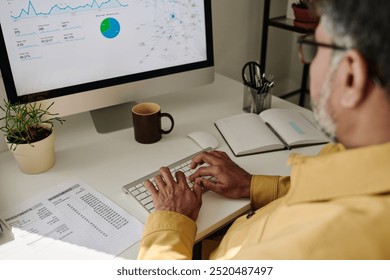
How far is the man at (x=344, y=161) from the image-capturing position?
521 millimetres

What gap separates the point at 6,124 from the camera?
3.23 ft

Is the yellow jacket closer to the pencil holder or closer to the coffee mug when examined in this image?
the coffee mug

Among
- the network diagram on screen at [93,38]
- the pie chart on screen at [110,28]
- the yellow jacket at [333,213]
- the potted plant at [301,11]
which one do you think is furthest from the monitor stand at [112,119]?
the potted plant at [301,11]

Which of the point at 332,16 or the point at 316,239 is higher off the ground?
the point at 332,16

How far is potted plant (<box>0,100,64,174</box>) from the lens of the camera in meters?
0.96

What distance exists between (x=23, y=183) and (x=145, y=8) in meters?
0.58

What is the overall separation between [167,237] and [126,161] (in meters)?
0.33

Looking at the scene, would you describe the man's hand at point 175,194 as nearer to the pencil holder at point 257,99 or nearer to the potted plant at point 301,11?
the pencil holder at point 257,99

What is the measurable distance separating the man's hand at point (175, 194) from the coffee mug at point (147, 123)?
20 cm

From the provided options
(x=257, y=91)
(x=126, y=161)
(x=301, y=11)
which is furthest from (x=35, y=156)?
(x=301, y=11)

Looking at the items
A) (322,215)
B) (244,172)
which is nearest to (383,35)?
(322,215)

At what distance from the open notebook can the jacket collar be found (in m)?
0.43

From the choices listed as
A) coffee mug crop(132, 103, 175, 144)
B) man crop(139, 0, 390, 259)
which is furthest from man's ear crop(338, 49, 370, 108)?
coffee mug crop(132, 103, 175, 144)

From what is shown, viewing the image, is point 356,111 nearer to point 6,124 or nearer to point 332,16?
point 332,16
